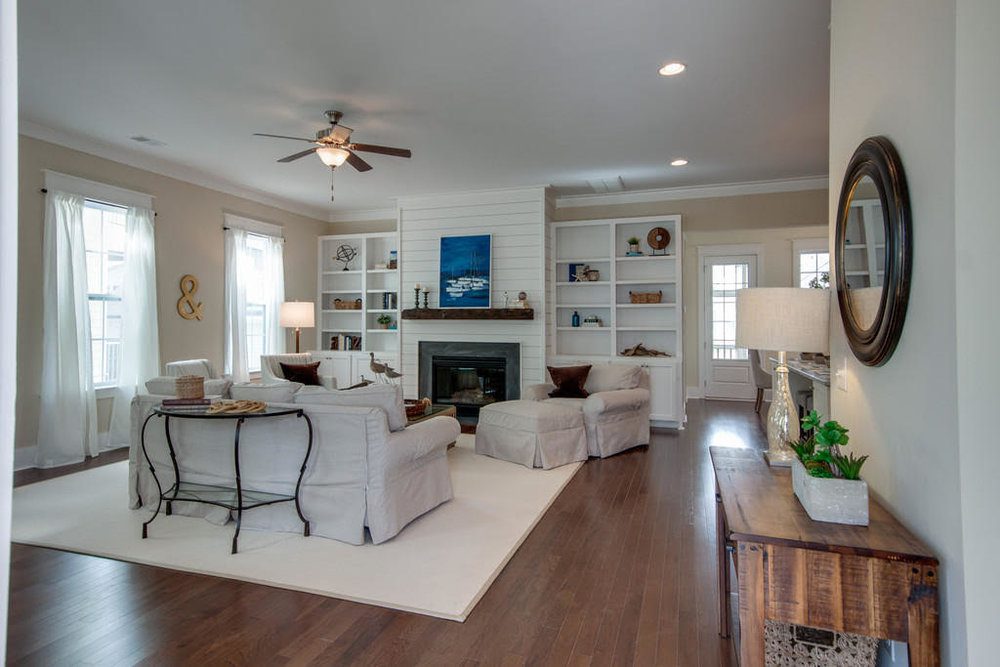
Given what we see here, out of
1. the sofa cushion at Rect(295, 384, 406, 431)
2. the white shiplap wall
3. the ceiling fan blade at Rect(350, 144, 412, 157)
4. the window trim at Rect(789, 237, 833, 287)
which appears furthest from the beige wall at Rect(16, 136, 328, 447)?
the window trim at Rect(789, 237, 833, 287)

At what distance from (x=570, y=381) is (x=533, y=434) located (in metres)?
1.19

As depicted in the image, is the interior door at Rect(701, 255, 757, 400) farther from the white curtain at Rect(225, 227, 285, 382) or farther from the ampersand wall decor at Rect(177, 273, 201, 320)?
→ the ampersand wall decor at Rect(177, 273, 201, 320)

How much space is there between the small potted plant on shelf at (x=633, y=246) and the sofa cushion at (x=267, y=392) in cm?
472

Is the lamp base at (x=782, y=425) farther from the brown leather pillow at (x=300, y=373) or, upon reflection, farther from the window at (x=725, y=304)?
the window at (x=725, y=304)

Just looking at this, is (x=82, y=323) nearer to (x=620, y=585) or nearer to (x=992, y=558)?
(x=620, y=585)

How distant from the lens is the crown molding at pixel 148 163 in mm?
4746

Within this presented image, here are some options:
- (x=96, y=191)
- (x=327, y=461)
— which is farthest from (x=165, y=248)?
(x=327, y=461)

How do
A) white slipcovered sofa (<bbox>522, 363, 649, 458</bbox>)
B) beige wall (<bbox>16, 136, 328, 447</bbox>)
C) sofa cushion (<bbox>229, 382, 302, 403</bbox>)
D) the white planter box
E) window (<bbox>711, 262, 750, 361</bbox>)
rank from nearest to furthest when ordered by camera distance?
the white planter box
sofa cushion (<bbox>229, 382, 302, 403</bbox>)
beige wall (<bbox>16, 136, 328, 447</bbox>)
white slipcovered sofa (<bbox>522, 363, 649, 458</bbox>)
window (<bbox>711, 262, 750, 361</bbox>)

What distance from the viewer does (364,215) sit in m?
8.42

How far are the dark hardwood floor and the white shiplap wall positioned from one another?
146 inches

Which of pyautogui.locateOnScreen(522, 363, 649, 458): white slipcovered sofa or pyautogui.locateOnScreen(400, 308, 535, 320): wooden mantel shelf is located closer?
pyautogui.locateOnScreen(522, 363, 649, 458): white slipcovered sofa

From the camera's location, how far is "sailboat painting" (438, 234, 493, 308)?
22.8 ft

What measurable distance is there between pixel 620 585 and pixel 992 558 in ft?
5.56

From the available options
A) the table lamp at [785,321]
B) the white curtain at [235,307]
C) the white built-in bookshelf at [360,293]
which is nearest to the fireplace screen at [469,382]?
the white built-in bookshelf at [360,293]
